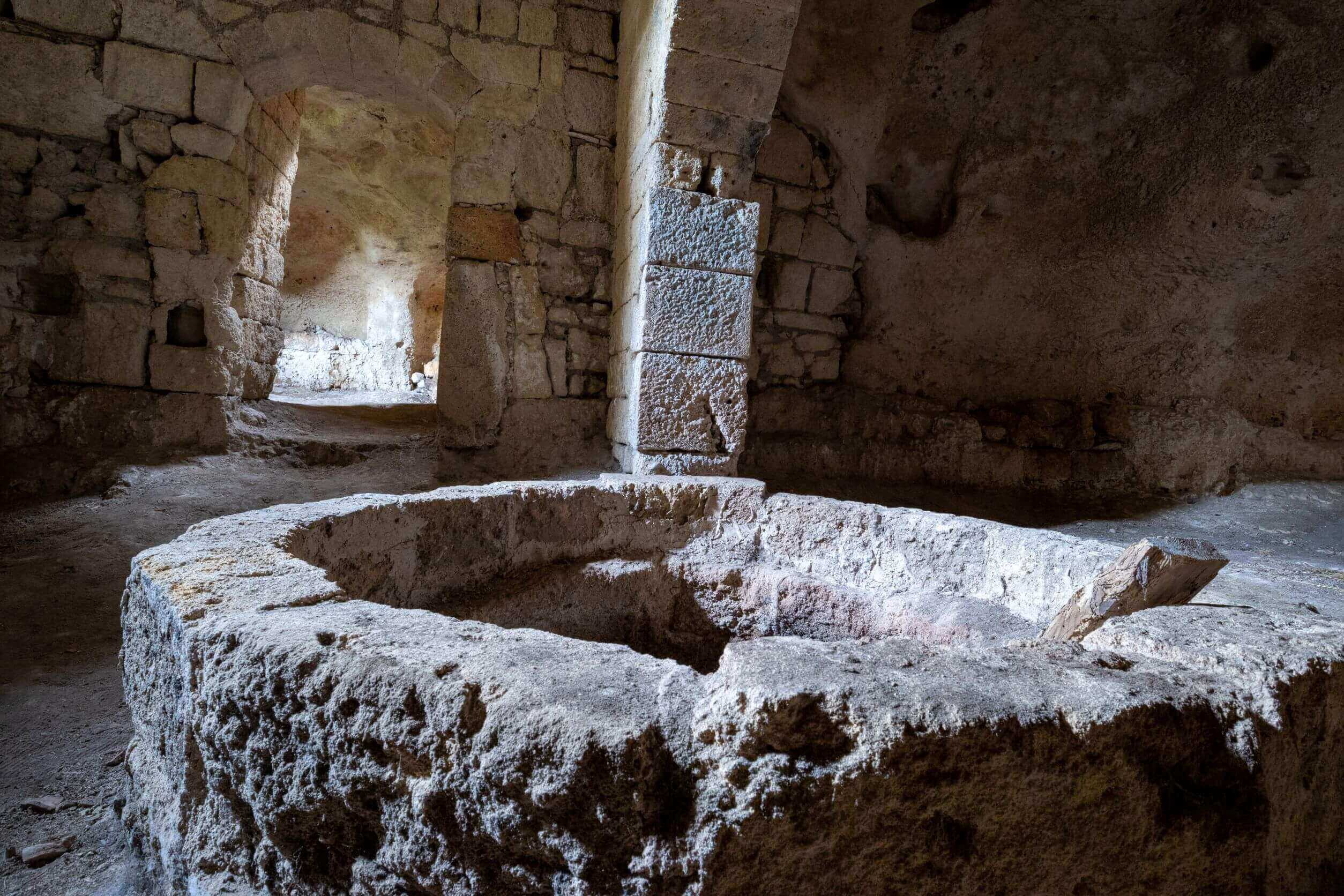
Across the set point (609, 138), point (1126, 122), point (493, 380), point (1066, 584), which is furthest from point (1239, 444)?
point (493, 380)

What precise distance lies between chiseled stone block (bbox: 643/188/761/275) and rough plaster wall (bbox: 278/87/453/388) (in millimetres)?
5575

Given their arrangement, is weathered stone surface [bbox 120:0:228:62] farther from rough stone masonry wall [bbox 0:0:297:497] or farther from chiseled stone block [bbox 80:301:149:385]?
chiseled stone block [bbox 80:301:149:385]

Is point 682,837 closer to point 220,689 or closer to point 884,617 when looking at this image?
point 220,689

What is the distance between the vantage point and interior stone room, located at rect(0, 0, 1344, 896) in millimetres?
896

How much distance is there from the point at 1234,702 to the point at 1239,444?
480cm

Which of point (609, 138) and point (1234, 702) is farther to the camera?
point (609, 138)

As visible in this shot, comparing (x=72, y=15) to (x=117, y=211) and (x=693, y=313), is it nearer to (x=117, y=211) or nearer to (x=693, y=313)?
(x=117, y=211)

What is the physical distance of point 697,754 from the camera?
2.85 feet

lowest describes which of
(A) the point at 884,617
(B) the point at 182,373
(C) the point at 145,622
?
(A) the point at 884,617

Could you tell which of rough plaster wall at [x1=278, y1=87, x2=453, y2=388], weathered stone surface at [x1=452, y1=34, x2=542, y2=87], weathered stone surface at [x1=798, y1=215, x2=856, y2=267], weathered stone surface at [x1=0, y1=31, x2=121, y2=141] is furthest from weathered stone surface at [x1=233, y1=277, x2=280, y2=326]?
rough plaster wall at [x1=278, y1=87, x2=453, y2=388]

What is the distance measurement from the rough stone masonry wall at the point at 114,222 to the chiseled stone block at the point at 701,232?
94.7 inches

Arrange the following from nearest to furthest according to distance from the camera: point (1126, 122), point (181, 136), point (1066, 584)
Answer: point (1066, 584), point (181, 136), point (1126, 122)

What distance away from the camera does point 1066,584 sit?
72.3 inches

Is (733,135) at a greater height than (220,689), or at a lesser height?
greater
